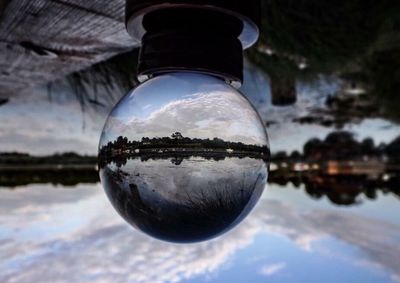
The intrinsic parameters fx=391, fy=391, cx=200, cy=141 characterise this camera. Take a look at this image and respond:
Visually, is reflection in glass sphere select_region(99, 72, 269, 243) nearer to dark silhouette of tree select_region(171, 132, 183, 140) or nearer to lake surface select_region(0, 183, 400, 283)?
dark silhouette of tree select_region(171, 132, 183, 140)

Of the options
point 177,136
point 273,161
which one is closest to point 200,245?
point 273,161

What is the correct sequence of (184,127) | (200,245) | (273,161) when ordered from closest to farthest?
(184,127) < (200,245) < (273,161)

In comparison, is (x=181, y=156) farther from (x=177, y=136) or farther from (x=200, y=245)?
(x=200, y=245)

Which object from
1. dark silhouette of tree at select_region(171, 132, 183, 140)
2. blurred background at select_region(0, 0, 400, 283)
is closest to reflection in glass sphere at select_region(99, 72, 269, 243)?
dark silhouette of tree at select_region(171, 132, 183, 140)

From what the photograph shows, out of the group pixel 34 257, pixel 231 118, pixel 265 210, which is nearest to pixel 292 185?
pixel 265 210

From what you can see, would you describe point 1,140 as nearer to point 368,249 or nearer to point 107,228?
point 107,228

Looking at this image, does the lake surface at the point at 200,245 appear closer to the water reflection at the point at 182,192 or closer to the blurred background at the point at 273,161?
the blurred background at the point at 273,161

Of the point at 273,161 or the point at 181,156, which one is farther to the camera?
the point at 273,161
